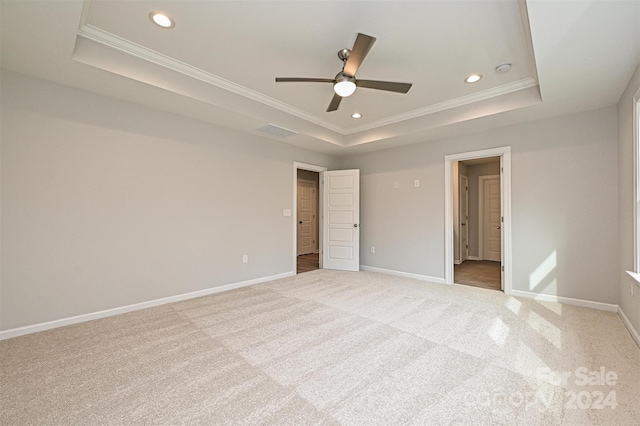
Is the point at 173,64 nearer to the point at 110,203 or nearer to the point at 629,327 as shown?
the point at 110,203

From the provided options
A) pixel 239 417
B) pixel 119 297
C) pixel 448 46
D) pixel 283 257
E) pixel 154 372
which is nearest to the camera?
pixel 239 417

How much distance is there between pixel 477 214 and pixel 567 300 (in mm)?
3980

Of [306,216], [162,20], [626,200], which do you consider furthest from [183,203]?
[626,200]

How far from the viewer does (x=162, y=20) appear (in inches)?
85.5

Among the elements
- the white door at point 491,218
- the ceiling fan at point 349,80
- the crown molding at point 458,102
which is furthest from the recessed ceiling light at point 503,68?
the white door at point 491,218

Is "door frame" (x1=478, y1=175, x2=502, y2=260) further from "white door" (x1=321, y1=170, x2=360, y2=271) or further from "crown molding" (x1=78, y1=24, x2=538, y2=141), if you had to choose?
"crown molding" (x1=78, y1=24, x2=538, y2=141)

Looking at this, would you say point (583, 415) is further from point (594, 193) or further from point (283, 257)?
point (283, 257)

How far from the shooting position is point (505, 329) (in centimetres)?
267

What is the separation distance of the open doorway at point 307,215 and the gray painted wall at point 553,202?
3.71 metres

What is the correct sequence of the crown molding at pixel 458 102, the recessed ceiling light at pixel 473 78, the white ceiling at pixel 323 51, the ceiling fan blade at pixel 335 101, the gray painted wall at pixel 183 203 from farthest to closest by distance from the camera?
the crown molding at pixel 458 102
the recessed ceiling light at pixel 473 78
the ceiling fan blade at pixel 335 101
the gray painted wall at pixel 183 203
the white ceiling at pixel 323 51

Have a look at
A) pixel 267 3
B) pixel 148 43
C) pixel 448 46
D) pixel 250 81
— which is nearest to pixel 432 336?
pixel 448 46

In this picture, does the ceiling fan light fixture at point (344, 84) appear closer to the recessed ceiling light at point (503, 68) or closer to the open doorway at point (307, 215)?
the recessed ceiling light at point (503, 68)

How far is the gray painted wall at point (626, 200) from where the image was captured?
2496 mm

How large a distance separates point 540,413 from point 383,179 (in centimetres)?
420
